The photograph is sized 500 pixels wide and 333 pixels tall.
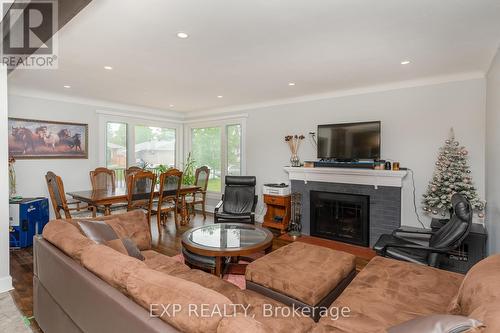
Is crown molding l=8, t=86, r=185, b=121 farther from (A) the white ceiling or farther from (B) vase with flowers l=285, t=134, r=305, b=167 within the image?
(B) vase with flowers l=285, t=134, r=305, b=167

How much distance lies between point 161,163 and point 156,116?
3.82ft

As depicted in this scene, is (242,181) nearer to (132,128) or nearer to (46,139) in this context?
(132,128)

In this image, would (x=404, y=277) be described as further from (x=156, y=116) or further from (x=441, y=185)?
(x=156, y=116)

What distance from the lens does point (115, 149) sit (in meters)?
5.66

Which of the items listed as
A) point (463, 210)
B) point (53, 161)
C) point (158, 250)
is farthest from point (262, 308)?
point (53, 161)

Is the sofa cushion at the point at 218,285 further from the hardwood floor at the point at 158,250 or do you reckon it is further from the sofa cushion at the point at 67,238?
the hardwood floor at the point at 158,250

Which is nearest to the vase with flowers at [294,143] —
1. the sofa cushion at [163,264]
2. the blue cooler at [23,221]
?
the sofa cushion at [163,264]

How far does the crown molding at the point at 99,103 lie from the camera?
14.4 feet

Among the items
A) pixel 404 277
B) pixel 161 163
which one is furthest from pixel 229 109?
pixel 404 277

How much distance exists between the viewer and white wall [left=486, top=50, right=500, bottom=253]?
2628 mm

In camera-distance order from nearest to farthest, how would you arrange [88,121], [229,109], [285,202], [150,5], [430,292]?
[430,292], [150,5], [285,202], [88,121], [229,109]

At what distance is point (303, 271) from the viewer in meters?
2.08

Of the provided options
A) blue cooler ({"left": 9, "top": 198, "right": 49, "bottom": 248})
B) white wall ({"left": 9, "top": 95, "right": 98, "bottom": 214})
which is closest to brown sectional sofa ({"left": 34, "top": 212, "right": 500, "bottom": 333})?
blue cooler ({"left": 9, "top": 198, "right": 49, "bottom": 248})

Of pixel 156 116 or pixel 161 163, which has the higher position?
pixel 156 116
